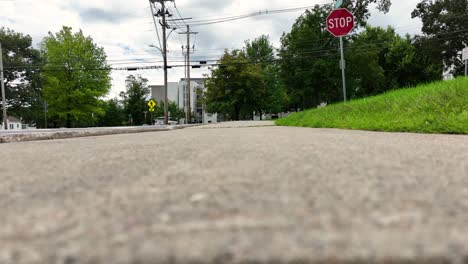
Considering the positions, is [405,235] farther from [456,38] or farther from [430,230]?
[456,38]

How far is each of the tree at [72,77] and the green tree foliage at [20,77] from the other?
29.1ft

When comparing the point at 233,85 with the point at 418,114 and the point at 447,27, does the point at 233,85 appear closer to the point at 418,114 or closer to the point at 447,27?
the point at 447,27

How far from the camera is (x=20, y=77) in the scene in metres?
36.0

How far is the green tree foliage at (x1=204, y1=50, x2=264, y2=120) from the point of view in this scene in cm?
3841

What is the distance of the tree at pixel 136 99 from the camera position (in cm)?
5888

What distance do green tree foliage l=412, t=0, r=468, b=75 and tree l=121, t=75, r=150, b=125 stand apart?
48049 mm

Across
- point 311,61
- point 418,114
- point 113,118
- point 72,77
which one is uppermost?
point 311,61

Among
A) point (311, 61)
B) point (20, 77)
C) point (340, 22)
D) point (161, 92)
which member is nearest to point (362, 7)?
point (311, 61)

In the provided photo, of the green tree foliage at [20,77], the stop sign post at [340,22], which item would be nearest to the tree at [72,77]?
the green tree foliage at [20,77]

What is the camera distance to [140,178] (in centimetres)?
125

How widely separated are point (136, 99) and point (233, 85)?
28.8m

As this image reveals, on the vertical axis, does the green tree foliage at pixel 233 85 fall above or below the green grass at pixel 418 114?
above

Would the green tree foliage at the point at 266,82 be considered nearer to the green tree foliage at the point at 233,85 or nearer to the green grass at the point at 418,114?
the green tree foliage at the point at 233,85

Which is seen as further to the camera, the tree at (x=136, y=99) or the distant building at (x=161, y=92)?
the distant building at (x=161, y=92)
